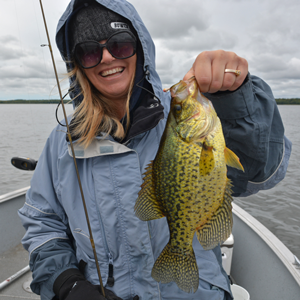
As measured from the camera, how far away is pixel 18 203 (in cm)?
421

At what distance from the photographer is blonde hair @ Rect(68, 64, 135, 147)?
1843 millimetres

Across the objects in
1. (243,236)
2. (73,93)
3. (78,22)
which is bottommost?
(243,236)

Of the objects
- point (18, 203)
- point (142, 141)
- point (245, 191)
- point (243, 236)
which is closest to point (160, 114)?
point (142, 141)

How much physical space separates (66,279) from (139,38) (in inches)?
75.4

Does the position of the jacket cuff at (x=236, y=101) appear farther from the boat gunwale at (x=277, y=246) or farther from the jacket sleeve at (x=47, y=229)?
the boat gunwale at (x=277, y=246)

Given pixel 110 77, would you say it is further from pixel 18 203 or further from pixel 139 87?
pixel 18 203

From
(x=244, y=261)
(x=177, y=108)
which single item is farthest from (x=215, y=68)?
(x=244, y=261)

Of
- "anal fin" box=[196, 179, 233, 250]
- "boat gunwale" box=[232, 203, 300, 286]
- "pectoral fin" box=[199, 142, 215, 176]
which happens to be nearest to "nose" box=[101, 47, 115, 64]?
"pectoral fin" box=[199, 142, 215, 176]

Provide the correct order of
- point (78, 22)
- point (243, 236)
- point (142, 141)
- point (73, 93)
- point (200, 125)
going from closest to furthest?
1. point (200, 125)
2. point (142, 141)
3. point (78, 22)
4. point (73, 93)
5. point (243, 236)

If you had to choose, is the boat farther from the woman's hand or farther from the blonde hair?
the woman's hand

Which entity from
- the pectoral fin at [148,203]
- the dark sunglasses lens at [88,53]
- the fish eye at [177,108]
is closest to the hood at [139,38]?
the dark sunglasses lens at [88,53]

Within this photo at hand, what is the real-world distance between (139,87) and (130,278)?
1477mm

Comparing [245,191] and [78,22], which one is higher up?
[78,22]

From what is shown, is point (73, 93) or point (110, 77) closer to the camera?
point (110, 77)
